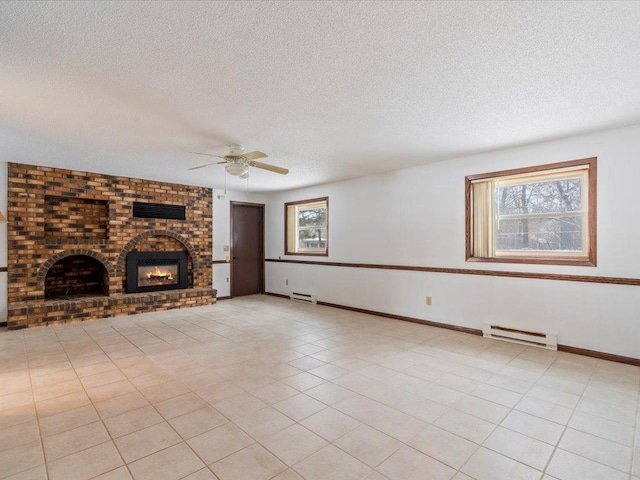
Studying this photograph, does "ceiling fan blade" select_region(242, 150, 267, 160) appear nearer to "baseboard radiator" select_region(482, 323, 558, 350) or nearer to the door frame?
"baseboard radiator" select_region(482, 323, 558, 350)

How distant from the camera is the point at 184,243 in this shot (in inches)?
263

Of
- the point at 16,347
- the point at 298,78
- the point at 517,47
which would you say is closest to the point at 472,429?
the point at 517,47

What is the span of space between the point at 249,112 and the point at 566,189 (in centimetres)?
365

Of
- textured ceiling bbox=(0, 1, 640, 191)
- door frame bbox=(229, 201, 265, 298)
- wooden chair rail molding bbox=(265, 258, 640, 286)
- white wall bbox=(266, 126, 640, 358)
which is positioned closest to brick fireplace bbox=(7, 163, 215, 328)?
door frame bbox=(229, 201, 265, 298)

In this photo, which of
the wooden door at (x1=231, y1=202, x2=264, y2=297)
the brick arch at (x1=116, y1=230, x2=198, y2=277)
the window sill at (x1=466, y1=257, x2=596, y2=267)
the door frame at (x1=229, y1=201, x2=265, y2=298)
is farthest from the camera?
the wooden door at (x1=231, y1=202, x2=264, y2=297)

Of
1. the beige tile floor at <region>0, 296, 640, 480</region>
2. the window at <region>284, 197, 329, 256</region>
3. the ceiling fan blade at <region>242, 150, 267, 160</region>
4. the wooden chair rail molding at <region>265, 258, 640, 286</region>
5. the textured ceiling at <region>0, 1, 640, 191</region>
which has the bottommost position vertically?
the beige tile floor at <region>0, 296, 640, 480</region>

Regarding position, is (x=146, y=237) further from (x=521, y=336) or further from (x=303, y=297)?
(x=521, y=336)

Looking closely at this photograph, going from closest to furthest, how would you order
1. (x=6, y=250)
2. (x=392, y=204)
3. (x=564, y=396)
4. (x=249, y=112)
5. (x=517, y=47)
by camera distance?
(x=517, y=47), (x=564, y=396), (x=249, y=112), (x=6, y=250), (x=392, y=204)

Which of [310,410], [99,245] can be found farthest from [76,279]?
[310,410]

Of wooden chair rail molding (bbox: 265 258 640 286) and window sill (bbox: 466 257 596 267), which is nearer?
wooden chair rail molding (bbox: 265 258 640 286)

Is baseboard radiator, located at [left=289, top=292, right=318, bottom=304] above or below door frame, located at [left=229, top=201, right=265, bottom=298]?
below

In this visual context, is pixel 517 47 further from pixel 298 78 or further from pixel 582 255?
pixel 582 255

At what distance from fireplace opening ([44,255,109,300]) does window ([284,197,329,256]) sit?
358cm

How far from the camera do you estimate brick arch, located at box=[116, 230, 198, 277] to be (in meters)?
5.87
